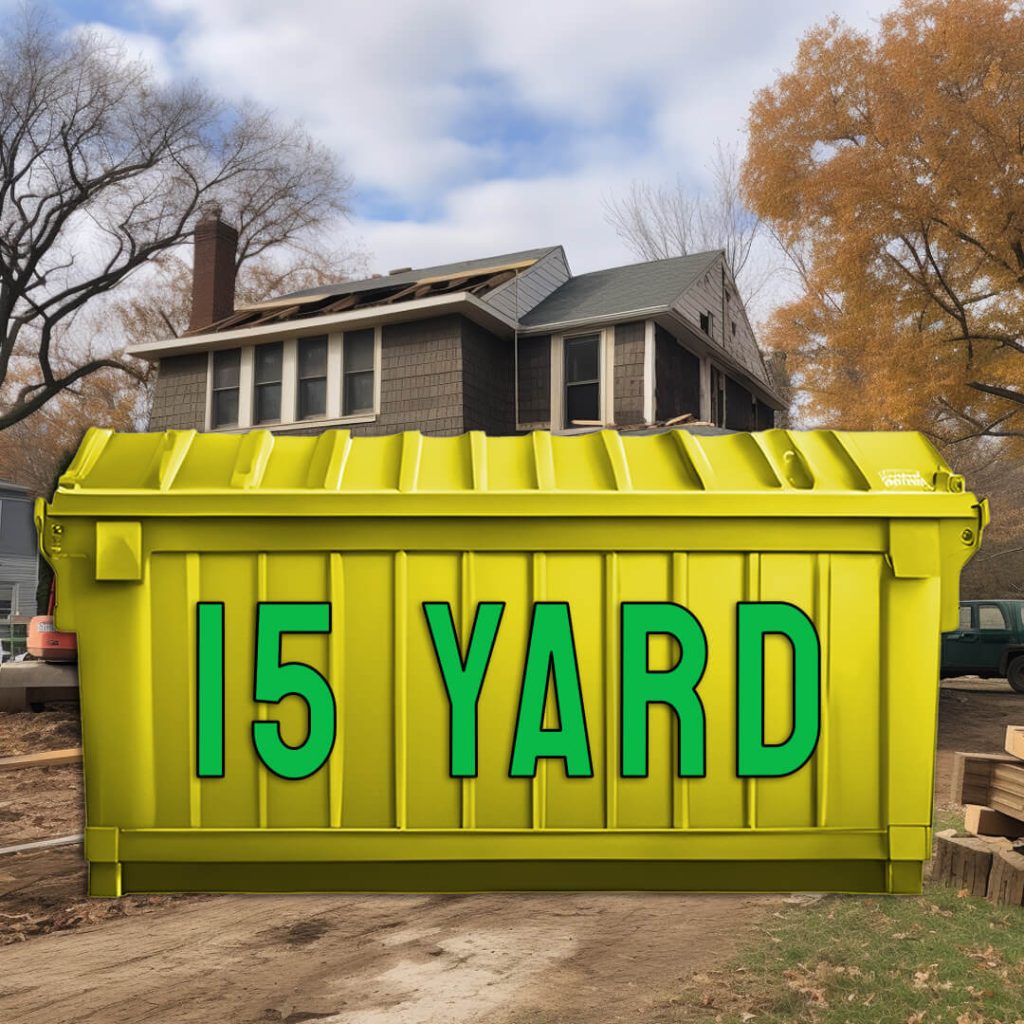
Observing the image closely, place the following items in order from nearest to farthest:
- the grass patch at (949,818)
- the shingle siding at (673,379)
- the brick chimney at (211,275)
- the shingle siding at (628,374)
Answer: the grass patch at (949,818) < the shingle siding at (628,374) < the shingle siding at (673,379) < the brick chimney at (211,275)

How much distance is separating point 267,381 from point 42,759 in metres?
8.84

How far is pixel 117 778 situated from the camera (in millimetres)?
3188

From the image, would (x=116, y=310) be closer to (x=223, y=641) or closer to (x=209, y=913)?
(x=209, y=913)

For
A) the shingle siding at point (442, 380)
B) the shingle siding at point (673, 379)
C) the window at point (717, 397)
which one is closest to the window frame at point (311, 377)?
the shingle siding at point (442, 380)

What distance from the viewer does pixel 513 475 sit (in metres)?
3.26

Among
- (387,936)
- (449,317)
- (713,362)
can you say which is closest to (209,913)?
(387,936)

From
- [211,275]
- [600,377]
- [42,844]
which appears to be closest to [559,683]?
[42,844]

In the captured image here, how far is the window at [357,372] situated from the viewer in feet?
53.6

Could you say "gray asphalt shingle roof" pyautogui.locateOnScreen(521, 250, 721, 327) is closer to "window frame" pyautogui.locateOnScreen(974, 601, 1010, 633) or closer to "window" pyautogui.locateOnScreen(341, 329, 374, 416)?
"window" pyautogui.locateOnScreen(341, 329, 374, 416)

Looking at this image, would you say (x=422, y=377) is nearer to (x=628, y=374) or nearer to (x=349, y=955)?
(x=628, y=374)

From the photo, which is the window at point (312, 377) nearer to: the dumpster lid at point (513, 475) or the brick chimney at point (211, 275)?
the brick chimney at point (211, 275)

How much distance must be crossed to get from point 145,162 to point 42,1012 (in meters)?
28.6

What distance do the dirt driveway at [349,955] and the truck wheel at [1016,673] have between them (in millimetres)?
13779

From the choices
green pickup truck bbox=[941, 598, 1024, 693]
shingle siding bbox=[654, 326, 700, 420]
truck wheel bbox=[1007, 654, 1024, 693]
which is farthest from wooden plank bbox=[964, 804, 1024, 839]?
truck wheel bbox=[1007, 654, 1024, 693]
